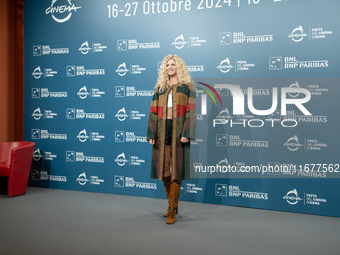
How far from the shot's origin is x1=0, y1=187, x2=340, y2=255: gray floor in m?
2.69

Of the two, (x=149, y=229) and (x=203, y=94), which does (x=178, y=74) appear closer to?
(x=203, y=94)

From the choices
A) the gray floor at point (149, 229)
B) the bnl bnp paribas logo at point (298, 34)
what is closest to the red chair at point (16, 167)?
the gray floor at point (149, 229)

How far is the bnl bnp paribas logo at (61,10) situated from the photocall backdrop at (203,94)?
0.06 ft

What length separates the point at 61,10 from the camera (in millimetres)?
5113

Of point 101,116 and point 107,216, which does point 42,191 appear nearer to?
point 101,116

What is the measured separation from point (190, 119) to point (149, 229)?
128cm

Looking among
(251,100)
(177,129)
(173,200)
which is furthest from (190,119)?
(251,100)

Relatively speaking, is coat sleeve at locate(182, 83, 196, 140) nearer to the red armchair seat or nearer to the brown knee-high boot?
the brown knee-high boot

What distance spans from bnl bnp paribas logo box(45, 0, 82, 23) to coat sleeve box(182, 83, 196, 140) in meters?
2.81

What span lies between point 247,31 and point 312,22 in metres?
0.80

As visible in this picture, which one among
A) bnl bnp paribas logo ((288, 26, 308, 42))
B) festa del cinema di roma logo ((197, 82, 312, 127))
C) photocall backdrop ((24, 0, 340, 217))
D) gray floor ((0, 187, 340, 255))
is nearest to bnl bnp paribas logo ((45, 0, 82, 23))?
photocall backdrop ((24, 0, 340, 217))

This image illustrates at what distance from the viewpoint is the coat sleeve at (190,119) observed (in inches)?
134

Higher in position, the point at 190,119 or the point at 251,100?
the point at 251,100

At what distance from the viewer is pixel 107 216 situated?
3.62 metres
